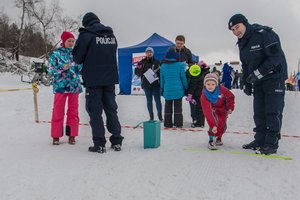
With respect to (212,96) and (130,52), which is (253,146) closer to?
(212,96)

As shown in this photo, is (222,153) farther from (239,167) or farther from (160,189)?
(160,189)

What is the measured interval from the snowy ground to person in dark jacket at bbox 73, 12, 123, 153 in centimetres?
40

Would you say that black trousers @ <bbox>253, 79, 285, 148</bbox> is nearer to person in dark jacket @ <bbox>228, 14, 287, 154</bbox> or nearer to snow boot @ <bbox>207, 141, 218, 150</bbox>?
person in dark jacket @ <bbox>228, 14, 287, 154</bbox>

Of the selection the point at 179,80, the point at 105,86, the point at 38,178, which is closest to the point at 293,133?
the point at 179,80

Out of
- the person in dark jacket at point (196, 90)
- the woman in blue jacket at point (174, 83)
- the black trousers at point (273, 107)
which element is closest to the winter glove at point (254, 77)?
the black trousers at point (273, 107)

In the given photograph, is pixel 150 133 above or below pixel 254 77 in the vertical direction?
below

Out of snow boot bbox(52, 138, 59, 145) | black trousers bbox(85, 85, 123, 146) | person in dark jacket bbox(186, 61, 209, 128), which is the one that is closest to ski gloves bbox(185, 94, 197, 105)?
person in dark jacket bbox(186, 61, 209, 128)

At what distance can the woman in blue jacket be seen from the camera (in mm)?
→ 6664

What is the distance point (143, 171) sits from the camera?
3.61 meters

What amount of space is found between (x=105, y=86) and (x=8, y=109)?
5.63 m

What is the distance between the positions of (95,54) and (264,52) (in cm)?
215

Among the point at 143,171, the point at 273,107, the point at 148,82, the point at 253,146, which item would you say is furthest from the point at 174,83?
the point at 143,171

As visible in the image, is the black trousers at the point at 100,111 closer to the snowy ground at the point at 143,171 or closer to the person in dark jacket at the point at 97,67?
the person in dark jacket at the point at 97,67

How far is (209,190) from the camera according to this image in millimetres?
3076
